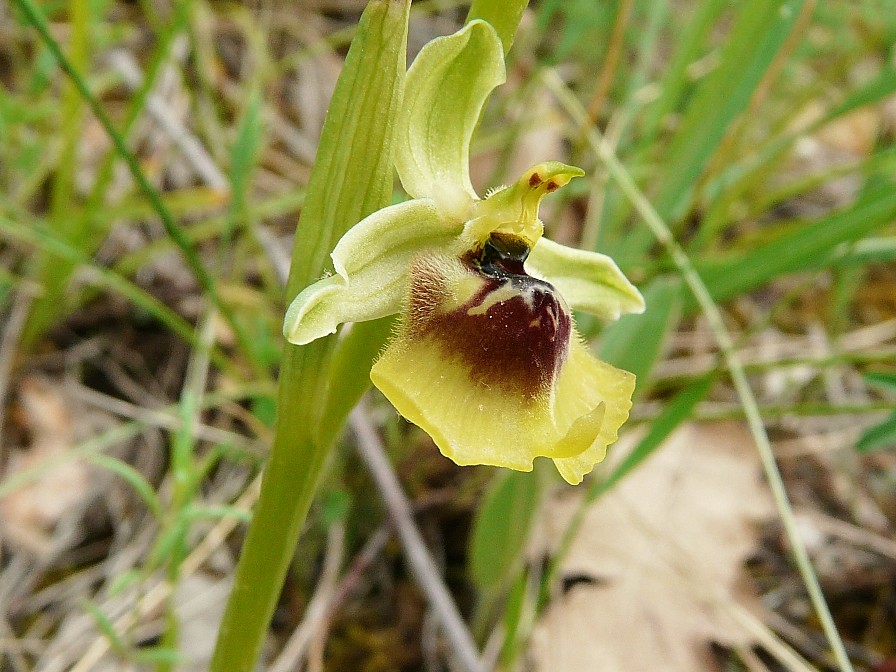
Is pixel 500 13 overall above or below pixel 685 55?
below

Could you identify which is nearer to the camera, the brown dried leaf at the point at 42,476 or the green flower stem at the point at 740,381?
the green flower stem at the point at 740,381

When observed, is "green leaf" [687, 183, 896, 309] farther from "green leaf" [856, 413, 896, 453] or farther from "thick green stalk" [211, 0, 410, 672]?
"thick green stalk" [211, 0, 410, 672]

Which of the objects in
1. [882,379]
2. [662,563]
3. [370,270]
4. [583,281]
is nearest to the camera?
[370,270]

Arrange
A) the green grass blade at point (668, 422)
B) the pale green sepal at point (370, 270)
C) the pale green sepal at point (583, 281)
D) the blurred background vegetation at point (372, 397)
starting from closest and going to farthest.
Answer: the pale green sepal at point (370, 270) < the pale green sepal at point (583, 281) < the green grass blade at point (668, 422) < the blurred background vegetation at point (372, 397)

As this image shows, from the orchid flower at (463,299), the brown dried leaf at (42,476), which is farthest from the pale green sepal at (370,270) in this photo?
the brown dried leaf at (42,476)

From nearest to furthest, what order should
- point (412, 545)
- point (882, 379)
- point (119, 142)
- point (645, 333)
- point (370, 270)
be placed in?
point (370, 270) < point (882, 379) < point (119, 142) < point (645, 333) < point (412, 545)

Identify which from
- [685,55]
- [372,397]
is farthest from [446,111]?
[372,397]

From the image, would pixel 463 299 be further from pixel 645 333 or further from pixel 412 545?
pixel 412 545

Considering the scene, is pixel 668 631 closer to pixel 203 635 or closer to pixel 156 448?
pixel 203 635

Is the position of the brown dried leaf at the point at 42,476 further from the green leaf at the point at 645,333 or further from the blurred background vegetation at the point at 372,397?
the green leaf at the point at 645,333

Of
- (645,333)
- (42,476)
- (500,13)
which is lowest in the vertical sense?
(42,476)
